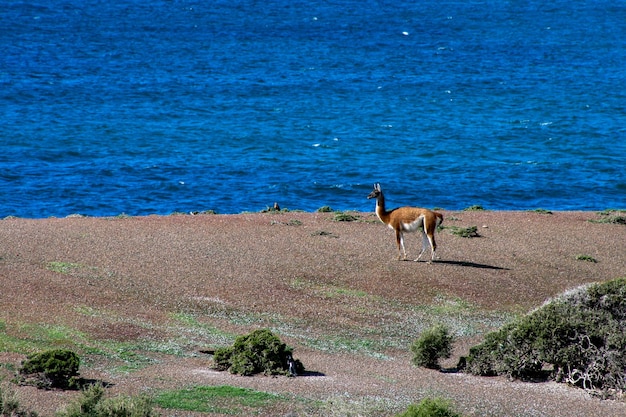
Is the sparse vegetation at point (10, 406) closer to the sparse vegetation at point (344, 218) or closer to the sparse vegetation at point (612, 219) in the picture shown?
the sparse vegetation at point (344, 218)

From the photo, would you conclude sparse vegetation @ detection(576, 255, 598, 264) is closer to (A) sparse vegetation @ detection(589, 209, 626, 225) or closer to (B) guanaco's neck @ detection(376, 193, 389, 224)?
(B) guanaco's neck @ detection(376, 193, 389, 224)

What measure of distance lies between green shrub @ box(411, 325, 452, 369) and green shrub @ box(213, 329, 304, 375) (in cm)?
209

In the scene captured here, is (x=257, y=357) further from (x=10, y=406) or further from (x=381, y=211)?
(x=381, y=211)

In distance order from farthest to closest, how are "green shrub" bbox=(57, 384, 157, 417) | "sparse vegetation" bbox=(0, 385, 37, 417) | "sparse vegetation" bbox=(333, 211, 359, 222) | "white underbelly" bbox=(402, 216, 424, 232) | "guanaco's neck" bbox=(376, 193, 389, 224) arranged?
"sparse vegetation" bbox=(333, 211, 359, 222) → "guanaco's neck" bbox=(376, 193, 389, 224) → "white underbelly" bbox=(402, 216, 424, 232) → "sparse vegetation" bbox=(0, 385, 37, 417) → "green shrub" bbox=(57, 384, 157, 417)

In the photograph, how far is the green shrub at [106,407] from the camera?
1212cm

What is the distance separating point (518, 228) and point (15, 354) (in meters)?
17.1

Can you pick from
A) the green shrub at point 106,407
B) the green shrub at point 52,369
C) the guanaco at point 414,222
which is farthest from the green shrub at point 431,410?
the guanaco at point 414,222

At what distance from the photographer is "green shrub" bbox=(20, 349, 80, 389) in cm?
1425

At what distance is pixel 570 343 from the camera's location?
15789mm

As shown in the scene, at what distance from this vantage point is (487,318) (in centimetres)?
2027

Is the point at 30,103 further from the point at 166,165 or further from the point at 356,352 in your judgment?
the point at 356,352

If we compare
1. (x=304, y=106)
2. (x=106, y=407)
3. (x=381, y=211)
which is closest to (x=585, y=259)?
(x=381, y=211)

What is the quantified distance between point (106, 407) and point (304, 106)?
5336 cm

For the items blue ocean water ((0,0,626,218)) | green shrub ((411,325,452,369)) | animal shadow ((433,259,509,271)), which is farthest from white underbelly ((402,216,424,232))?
blue ocean water ((0,0,626,218))
